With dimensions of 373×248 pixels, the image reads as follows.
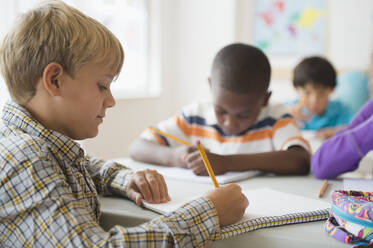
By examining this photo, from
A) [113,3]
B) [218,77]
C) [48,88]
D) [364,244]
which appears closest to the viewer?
[364,244]

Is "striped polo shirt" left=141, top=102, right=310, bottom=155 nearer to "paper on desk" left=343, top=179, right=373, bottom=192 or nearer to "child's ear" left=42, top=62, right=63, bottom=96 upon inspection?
"paper on desk" left=343, top=179, right=373, bottom=192

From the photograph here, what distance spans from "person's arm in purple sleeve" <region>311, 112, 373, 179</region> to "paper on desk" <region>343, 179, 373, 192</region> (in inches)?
1.9

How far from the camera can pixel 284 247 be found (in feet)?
2.24

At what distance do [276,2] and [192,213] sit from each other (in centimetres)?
344

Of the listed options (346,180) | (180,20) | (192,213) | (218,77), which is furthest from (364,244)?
(180,20)

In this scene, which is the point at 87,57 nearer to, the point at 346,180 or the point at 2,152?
the point at 2,152

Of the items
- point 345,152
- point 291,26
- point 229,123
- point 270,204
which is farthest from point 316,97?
point 270,204

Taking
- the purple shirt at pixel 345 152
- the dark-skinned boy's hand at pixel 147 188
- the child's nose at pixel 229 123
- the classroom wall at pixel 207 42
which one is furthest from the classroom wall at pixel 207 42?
the dark-skinned boy's hand at pixel 147 188

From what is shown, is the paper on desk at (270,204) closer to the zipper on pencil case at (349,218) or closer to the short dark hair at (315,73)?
the zipper on pencil case at (349,218)

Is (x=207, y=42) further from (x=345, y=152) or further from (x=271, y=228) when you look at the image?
(x=271, y=228)

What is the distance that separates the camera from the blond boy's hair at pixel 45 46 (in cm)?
72

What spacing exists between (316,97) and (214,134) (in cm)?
146

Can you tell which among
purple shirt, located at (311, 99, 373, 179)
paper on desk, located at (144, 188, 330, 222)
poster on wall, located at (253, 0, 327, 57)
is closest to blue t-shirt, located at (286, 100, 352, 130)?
poster on wall, located at (253, 0, 327, 57)

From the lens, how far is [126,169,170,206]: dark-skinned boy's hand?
2.91 ft
